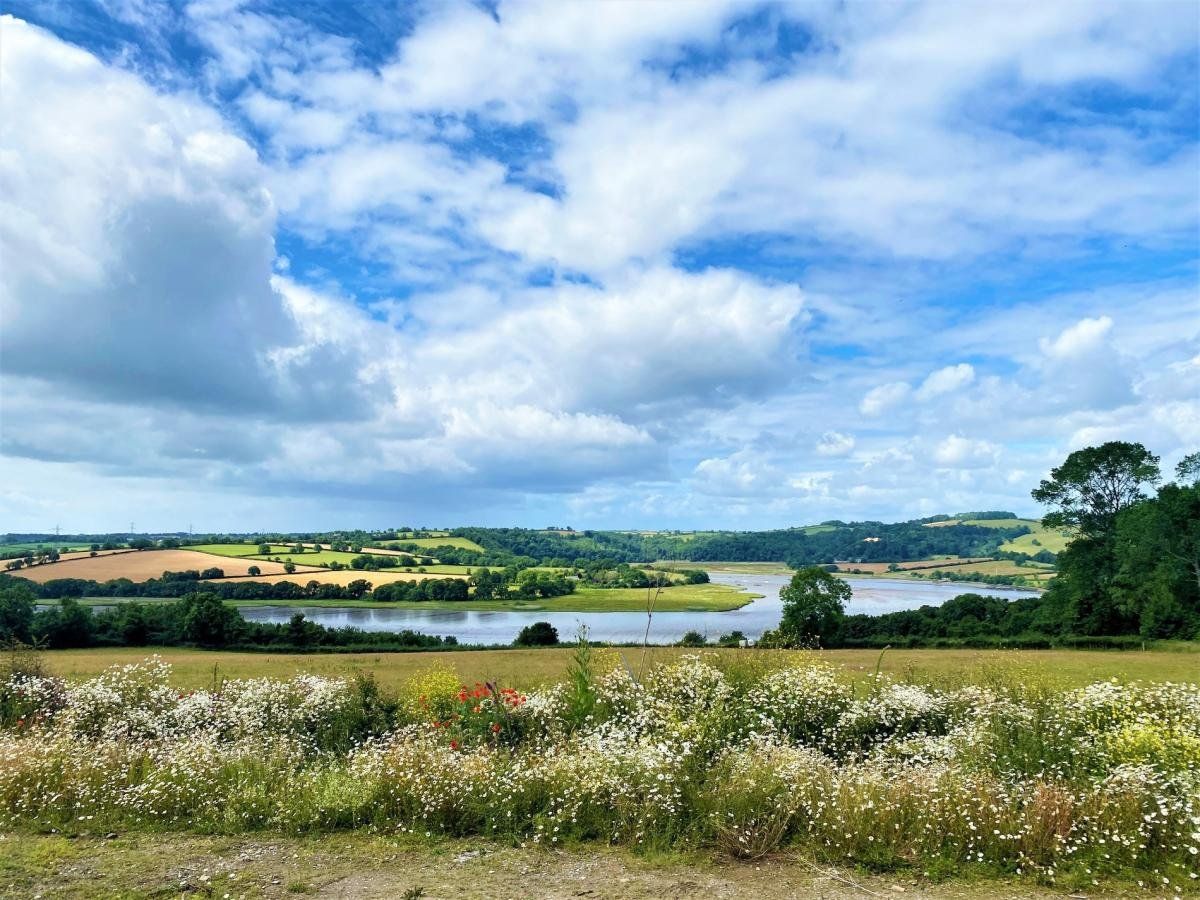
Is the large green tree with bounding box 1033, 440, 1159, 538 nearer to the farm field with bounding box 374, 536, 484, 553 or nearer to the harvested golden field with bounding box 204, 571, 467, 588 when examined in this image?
the harvested golden field with bounding box 204, 571, 467, 588

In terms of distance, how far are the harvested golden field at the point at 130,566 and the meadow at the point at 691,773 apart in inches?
2546

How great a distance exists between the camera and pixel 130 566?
69562mm

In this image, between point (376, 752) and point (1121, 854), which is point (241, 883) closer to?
point (376, 752)

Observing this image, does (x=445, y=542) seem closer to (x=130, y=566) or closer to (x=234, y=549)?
(x=234, y=549)

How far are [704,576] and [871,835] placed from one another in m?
105

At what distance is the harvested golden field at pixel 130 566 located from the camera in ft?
220

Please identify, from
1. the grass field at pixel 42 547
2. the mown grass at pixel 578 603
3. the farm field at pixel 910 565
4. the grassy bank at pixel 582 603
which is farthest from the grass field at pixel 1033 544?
the grass field at pixel 42 547

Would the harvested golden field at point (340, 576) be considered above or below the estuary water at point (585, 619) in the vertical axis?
above

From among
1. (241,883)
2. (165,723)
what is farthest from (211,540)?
(241,883)

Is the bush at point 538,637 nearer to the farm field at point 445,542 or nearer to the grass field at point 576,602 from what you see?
the grass field at point 576,602

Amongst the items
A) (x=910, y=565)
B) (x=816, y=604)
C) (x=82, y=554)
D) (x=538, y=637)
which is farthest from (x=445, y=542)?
(x=816, y=604)

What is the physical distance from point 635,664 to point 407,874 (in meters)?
13.0

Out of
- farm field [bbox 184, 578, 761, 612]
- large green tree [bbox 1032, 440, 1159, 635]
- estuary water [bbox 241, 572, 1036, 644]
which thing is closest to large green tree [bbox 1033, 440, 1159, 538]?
large green tree [bbox 1032, 440, 1159, 635]

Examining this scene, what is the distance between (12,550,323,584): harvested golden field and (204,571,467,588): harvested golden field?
229cm
